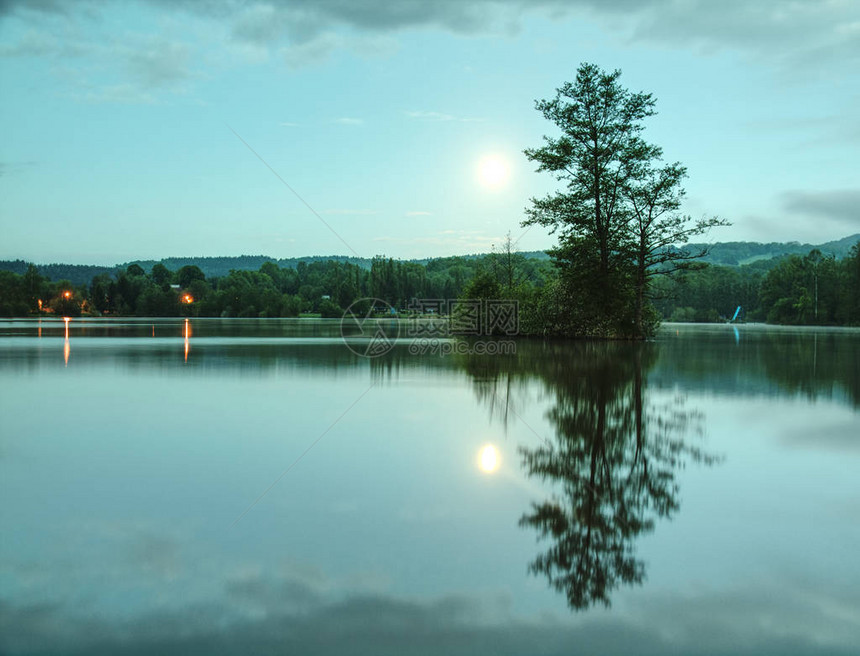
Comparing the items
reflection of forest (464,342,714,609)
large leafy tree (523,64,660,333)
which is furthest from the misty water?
large leafy tree (523,64,660,333)

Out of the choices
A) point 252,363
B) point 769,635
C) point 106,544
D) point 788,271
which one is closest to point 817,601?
point 769,635

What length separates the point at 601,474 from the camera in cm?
645

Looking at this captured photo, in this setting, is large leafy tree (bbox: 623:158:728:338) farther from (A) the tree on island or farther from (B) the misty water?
(B) the misty water

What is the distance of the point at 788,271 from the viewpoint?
311ft

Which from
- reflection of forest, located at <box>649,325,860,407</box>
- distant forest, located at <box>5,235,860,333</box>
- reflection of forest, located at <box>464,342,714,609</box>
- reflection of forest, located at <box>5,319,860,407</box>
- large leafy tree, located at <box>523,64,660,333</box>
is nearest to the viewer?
reflection of forest, located at <box>464,342,714,609</box>

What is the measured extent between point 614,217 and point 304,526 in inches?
1188

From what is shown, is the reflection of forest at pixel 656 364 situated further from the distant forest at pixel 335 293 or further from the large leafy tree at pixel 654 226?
the distant forest at pixel 335 293

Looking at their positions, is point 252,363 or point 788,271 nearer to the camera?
point 252,363

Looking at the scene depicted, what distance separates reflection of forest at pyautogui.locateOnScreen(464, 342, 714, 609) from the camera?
415 centimetres

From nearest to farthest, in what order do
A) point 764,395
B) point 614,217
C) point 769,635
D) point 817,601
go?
point 769,635
point 817,601
point 764,395
point 614,217

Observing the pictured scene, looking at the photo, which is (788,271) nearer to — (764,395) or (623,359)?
(623,359)

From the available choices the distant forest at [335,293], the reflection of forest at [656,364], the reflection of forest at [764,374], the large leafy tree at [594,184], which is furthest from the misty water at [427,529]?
the distant forest at [335,293]

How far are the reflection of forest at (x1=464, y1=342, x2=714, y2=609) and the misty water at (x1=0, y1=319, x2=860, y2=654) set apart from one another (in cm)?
3

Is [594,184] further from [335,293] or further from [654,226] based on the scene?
[335,293]
